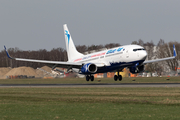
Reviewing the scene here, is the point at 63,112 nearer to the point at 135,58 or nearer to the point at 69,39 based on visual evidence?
the point at 135,58

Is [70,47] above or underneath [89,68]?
above

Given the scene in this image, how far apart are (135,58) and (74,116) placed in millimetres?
31585

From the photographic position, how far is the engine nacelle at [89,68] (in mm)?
46972

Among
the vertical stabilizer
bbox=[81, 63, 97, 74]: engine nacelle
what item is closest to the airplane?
bbox=[81, 63, 97, 74]: engine nacelle

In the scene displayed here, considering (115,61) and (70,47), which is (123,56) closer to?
(115,61)

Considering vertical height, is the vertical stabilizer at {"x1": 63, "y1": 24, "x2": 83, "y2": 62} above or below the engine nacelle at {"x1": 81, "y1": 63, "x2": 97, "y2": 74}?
above

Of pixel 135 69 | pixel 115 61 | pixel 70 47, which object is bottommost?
pixel 135 69

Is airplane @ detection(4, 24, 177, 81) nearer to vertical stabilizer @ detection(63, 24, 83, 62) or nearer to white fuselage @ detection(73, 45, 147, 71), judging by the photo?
white fuselage @ detection(73, 45, 147, 71)

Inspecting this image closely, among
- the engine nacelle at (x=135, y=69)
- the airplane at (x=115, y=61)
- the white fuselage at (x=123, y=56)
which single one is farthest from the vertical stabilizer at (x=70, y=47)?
the engine nacelle at (x=135, y=69)

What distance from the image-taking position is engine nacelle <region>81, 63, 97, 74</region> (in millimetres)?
46972

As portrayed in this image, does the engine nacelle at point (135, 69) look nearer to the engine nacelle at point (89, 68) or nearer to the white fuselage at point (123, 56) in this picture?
the white fuselage at point (123, 56)

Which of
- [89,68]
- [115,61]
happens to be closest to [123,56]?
[115,61]

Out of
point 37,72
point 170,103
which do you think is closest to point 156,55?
point 37,72

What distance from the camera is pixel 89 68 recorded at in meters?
47.8
